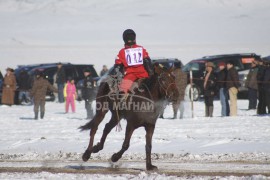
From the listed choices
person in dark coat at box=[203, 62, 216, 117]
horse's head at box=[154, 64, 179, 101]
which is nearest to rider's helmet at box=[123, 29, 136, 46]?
horse's head at box=[154, 64, 179, 101]

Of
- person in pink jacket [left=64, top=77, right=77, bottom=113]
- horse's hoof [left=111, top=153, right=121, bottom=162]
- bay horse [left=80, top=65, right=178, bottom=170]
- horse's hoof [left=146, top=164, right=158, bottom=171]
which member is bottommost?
horse's hoof [left=146, top=164, right=158, bottom=171]

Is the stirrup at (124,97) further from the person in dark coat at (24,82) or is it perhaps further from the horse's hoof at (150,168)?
the person in dark coat at (24,82)

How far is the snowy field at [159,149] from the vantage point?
13000 millimetres

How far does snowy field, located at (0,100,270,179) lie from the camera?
1300 centimetres

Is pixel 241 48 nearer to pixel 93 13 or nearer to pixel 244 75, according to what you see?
pixel 93 13

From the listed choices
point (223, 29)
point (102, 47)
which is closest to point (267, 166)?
point (102, 47)

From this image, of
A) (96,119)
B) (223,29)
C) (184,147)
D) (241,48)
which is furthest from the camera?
(223,29)

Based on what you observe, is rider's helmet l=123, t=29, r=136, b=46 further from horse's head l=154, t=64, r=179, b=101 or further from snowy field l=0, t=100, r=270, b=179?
snowy field l=0, t=100, r=270, b=179

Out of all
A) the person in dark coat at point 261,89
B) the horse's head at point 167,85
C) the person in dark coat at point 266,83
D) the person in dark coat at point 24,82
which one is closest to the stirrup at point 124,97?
the horse's head at point 167,85

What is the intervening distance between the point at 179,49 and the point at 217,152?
50.9 m

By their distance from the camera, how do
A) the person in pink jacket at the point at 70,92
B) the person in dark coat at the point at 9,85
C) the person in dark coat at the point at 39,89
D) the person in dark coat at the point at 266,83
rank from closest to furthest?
the person in dark coat at the point at 266,83, the person in dark coat at the point at 39,89, the person in pink jacket at the point at 70,92, the person in dark coat at the point at 9,85

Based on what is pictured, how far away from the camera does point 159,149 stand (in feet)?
56.4

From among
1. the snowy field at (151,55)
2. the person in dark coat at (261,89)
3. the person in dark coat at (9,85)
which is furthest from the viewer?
the person in dark coat at (9,85)

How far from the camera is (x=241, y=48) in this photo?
2505 inches
